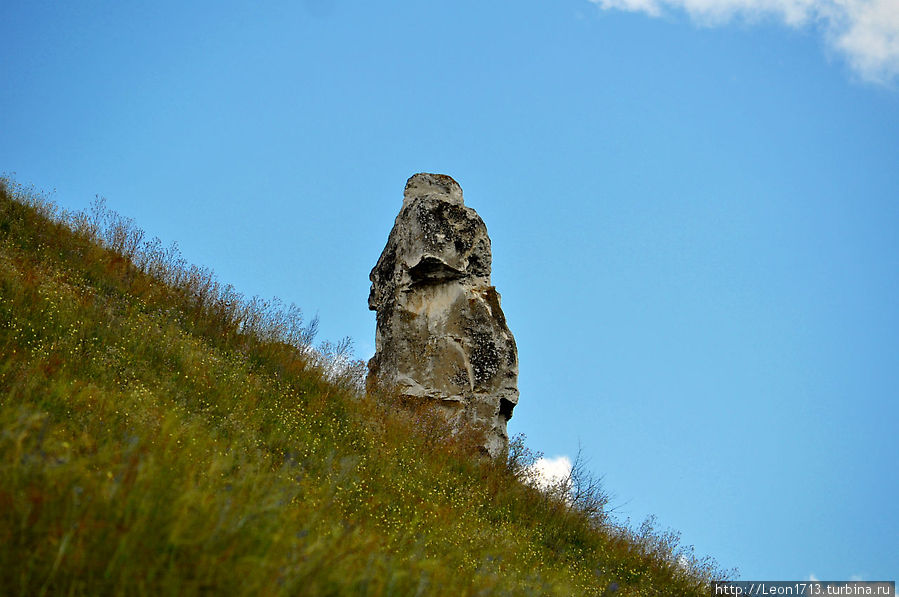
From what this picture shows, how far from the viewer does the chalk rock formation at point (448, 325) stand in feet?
36.4

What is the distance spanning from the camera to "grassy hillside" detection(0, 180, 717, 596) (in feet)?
8.18

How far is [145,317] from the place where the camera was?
8.59 meters

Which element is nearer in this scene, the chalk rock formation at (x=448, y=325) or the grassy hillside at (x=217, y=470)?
the grassy hillside at (x=217, y=470)

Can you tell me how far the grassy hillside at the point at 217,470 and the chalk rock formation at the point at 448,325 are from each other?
0.68 metres

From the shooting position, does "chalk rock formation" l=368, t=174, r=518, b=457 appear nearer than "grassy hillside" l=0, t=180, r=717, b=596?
No

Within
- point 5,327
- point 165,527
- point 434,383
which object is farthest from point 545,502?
point 165,527

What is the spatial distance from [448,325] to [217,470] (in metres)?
6.91

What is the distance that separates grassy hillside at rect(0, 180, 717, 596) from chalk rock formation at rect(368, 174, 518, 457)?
676 mm

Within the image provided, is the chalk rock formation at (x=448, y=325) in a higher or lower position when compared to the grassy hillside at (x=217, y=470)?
higher

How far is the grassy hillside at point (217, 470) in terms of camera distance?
249cm

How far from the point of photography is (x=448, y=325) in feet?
37.5

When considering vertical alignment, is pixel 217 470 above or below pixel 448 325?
below

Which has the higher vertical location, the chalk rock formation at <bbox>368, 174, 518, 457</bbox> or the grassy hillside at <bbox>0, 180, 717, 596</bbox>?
the chalk rock formation at <bbox>368, 174, 518, 457</bbox>

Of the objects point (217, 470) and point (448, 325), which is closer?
point (217, 470)
